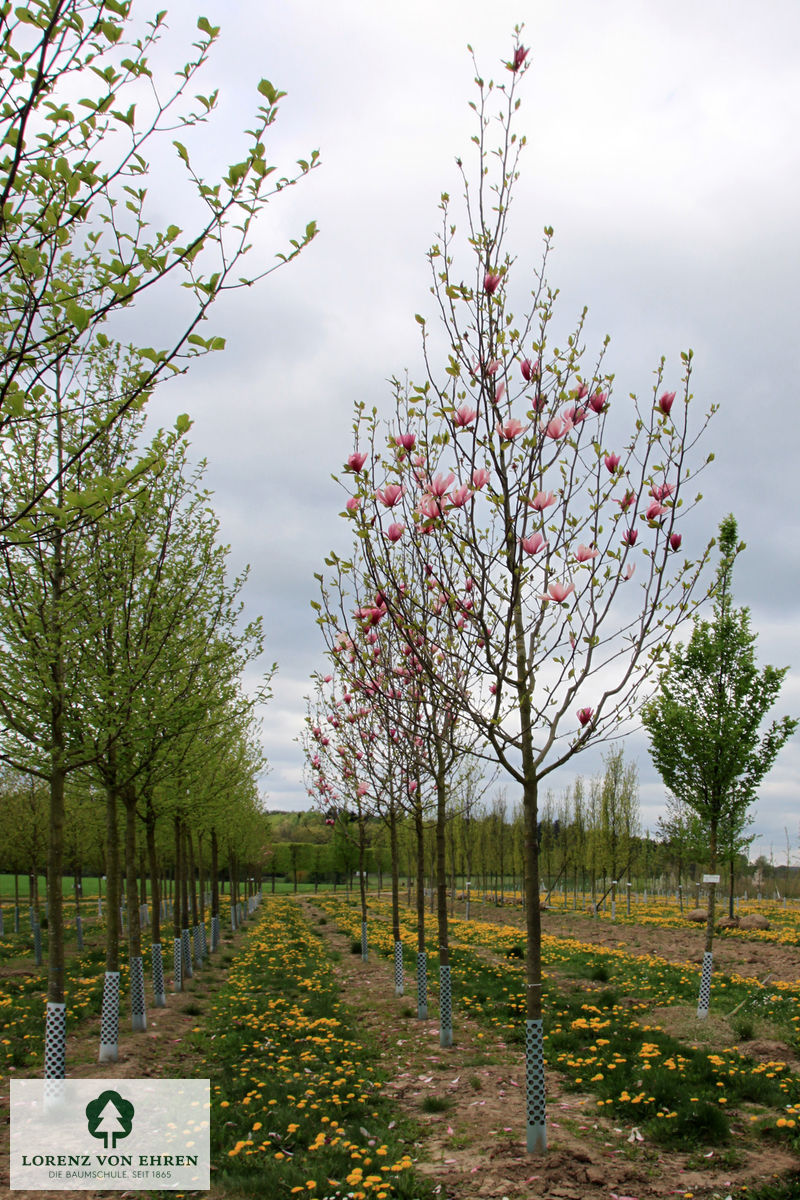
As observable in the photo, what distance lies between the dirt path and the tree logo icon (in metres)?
2.40

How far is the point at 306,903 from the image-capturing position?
3978 cm

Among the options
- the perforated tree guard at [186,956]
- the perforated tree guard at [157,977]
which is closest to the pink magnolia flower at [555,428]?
the perforated tree guard at [157,977]

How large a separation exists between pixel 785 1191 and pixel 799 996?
293 inches

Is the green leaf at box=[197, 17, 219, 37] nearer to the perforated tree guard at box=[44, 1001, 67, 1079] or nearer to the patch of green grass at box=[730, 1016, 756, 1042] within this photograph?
the perforated tree guard at box=[44, 1001, 67, 1079]

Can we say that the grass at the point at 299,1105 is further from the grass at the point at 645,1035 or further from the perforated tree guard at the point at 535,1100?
the grass at the point at 645,1035

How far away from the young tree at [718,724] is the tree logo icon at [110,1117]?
851 cm

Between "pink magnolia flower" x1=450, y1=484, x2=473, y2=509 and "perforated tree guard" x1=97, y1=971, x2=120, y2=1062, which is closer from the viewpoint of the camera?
"pink magnolia flower" x1=450, y1=484, x2=473, y2=509

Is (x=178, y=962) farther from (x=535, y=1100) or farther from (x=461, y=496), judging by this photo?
(x=461, y=496)

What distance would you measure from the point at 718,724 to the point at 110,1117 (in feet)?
30.9

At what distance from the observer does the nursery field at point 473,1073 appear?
5.05 metres

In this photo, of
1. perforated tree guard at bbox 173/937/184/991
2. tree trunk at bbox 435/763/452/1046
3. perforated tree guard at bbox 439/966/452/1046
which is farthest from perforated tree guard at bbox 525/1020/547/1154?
perforated tree guard at bbox 173/937/184/991

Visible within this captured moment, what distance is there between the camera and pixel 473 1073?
7.67m

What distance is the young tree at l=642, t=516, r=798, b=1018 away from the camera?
11.4m

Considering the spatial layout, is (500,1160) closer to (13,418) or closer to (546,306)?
(13,418)
